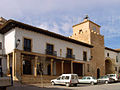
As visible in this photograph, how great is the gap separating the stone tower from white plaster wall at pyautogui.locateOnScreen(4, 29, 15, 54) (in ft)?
54.5

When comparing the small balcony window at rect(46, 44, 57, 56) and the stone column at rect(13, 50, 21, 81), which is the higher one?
the small balcony window at rect(46, 44, 57, 56)

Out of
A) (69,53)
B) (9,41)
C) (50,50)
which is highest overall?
(9,41)

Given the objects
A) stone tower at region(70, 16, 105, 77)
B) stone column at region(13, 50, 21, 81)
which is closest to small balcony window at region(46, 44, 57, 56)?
stone column at region(13, 50, 21, 81)

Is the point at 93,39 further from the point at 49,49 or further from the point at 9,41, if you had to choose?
the point at 9,41

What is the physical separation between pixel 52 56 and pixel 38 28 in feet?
15.4

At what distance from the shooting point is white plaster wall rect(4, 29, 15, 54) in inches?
810

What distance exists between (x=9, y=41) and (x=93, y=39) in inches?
716

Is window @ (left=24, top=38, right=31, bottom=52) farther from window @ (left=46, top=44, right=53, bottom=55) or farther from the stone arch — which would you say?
the stone arch

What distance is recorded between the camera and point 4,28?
72.5 ft

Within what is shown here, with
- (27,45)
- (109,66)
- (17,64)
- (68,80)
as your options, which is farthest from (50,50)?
(109,66)

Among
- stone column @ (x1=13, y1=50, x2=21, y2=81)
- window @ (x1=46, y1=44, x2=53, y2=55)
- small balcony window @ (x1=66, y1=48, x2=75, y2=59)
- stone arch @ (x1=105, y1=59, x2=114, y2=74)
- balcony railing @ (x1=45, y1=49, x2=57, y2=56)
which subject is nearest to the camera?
stone column @ (x1=13, y1=50, x2=21, y2=81)

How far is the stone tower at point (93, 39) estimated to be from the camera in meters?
32.9

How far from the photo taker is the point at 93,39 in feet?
110

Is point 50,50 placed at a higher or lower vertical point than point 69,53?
higher
